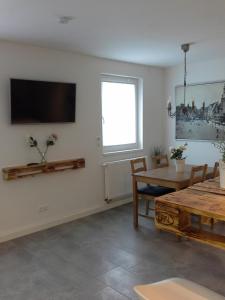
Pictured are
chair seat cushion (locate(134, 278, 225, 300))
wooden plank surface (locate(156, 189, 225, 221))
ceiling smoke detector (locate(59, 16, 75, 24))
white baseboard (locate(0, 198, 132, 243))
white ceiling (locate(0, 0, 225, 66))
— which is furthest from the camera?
white baseboard (locate(0, 198, 132, 243))

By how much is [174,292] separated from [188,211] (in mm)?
422

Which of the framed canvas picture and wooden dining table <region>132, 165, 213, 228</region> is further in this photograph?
the framed canvas picture

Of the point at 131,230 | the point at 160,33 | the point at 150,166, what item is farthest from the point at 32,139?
the point at 150,166

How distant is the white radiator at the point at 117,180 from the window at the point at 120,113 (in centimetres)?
27

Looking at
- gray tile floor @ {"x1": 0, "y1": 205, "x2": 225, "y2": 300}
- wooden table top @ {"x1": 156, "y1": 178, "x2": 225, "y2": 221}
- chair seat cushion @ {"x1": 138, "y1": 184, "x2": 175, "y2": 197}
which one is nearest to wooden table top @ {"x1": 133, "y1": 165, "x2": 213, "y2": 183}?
chair seat cushion @ {"x1": 138, "y1": 184, "x2": 175, "y2": 197}

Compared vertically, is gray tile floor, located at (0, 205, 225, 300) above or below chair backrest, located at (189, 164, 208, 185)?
below

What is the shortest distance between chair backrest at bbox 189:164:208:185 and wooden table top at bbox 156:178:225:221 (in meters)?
1.47

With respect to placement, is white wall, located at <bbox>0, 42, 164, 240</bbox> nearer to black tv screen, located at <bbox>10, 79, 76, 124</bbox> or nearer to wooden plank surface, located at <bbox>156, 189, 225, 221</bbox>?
black tv screen, located at <bbox>10, 79, 76, 124</bbox>

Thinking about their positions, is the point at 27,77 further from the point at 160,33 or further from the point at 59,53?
the point at 160,33

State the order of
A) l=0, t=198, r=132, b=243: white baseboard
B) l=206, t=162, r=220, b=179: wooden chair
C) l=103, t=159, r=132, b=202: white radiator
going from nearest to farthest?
1. l=0, t=198, r=132, b=243: white baseboard
2. l=206, t=162, r=220, b=179: wooden chair
3. l=103, t=159, r=132, b=202: white radiator

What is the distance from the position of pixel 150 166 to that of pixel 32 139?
8.16ft

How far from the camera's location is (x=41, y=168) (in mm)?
3775

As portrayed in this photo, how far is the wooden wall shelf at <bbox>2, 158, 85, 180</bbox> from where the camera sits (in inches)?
138

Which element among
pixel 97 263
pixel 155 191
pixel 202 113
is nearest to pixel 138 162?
pixel 155 191
